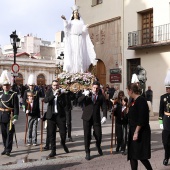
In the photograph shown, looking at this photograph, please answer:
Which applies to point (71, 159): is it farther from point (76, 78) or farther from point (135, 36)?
point (135, 36)

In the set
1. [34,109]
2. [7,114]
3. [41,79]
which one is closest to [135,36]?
[34,109]

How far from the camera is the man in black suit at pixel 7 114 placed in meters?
8.52

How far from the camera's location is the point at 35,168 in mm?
7227

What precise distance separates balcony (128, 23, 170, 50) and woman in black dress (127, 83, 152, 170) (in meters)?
14.7

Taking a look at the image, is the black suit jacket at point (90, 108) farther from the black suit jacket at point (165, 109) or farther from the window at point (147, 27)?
the window at point (147, 27)

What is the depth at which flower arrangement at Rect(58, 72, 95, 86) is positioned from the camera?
11.1m

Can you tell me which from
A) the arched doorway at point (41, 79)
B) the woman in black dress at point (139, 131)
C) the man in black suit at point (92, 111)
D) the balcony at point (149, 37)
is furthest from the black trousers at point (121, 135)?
the arched doorway at point (41, 79)

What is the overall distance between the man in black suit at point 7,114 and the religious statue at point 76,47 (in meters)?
3.23

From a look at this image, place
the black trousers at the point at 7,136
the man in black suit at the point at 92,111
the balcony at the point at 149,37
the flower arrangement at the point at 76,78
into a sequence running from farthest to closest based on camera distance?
1. the balcony at the point at 149,37
2. the flower arrangement at the point at 76,78
3. the black trousers at the point at 7,136
4. the man in black suit at the point at 92,111

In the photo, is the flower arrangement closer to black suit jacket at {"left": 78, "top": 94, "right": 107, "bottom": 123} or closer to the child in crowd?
the child in crowd

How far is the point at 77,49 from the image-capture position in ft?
39.7

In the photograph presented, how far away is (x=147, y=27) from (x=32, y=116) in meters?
14.3

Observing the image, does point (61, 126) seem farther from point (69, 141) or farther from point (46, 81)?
point (46, 81)

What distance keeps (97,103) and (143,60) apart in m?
14.3
